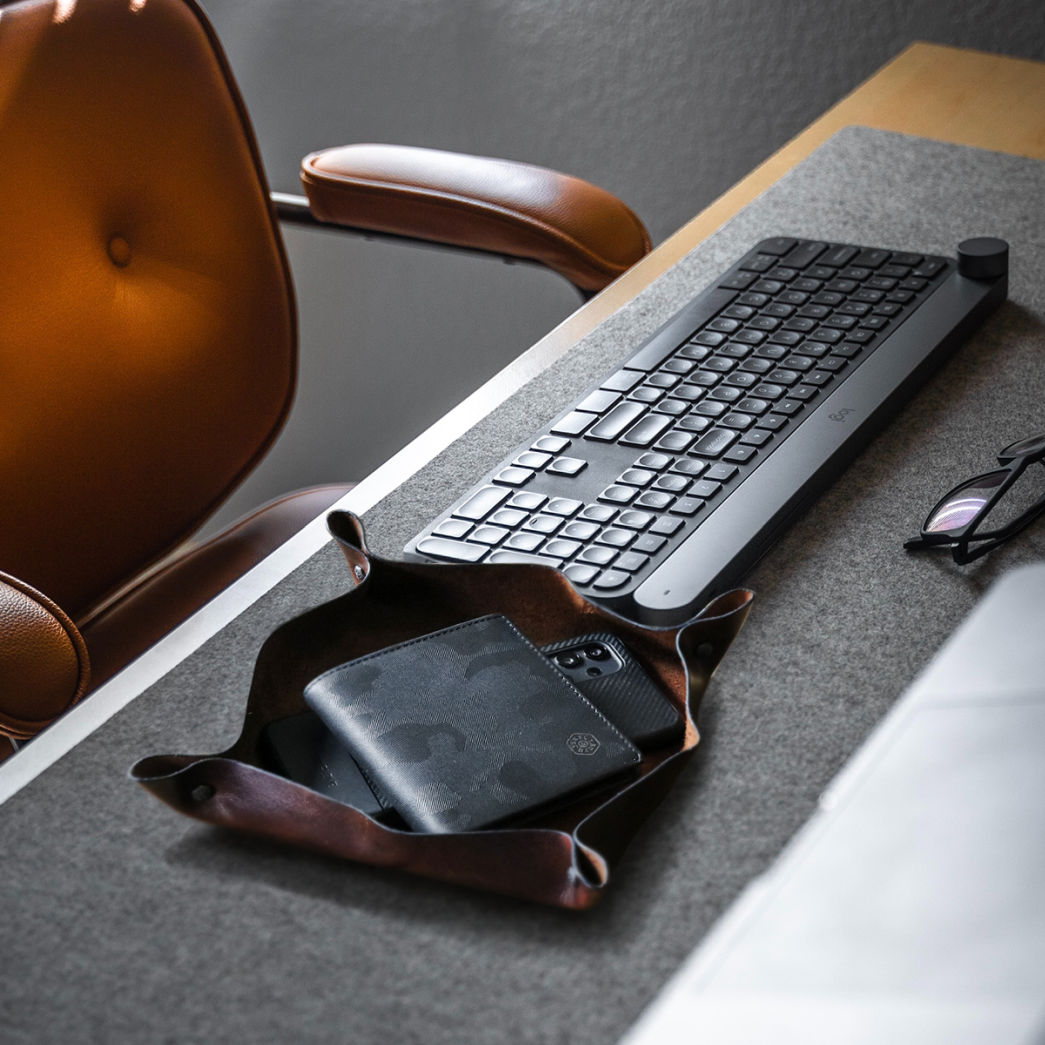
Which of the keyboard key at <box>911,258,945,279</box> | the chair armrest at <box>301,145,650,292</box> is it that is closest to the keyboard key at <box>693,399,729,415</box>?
the keyboard key at <box>911,258,945,279</box>

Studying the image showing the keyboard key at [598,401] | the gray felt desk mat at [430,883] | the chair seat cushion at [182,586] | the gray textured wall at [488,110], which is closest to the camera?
the gray felt desk mat at [430,883]

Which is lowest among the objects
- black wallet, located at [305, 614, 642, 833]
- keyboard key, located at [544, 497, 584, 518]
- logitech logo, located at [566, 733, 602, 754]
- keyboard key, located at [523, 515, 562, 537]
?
keyboard key, located at [523, 515, 562, 537]

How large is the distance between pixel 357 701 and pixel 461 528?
0.47ft

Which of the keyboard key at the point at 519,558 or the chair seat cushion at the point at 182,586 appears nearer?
the keyboard key at the point at 519,558

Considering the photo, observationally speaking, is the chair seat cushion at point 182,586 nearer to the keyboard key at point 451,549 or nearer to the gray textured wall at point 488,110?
the keyboard key at point 451,549

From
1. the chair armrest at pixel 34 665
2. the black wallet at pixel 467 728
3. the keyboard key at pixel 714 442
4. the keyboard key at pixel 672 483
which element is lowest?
the chair armrest at pixel 34 665

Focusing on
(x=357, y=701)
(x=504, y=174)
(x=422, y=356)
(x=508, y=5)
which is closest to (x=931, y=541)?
(x=357, y=701)

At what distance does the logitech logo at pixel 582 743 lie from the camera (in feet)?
1.66

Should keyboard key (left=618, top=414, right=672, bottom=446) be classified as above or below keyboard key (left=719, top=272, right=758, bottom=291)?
below

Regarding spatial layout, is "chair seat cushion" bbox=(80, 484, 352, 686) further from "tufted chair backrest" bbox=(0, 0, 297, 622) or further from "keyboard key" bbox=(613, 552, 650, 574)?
"keyboard key" bbox=(613, 552, 650, 574)

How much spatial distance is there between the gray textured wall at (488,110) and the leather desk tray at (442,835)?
1.03 metres

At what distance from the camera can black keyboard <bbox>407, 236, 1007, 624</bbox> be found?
0.63 metres

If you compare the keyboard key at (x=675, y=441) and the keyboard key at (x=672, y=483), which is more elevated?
the keyboard key at (x=672, y=483)

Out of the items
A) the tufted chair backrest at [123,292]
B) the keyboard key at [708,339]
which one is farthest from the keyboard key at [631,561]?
the tufted chair backrest at [123,292]
